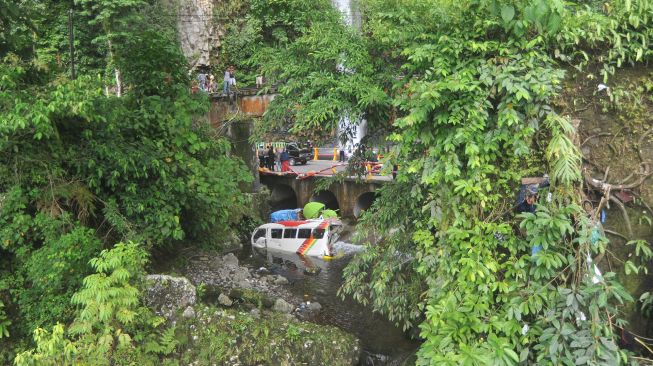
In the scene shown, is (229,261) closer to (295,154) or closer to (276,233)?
(276,233)

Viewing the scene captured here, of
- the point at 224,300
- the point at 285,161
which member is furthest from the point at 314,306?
the point at 285,161

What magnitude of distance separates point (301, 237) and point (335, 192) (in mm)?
5147

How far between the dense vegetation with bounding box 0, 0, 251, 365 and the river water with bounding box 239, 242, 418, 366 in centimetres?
354

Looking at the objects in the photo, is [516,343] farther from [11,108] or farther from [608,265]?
[11,108]

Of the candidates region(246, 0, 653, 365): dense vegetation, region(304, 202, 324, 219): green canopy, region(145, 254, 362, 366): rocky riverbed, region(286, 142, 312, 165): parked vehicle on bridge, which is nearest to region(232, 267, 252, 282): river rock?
region(145, 254, 362, 366): rocky riverbed

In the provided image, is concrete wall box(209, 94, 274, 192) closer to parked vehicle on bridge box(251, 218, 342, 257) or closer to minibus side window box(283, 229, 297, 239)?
parked vehicle on bridge box(251, 218, 342, 257)

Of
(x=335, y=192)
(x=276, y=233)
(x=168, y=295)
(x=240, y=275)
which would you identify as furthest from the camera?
(x=335, y=192)

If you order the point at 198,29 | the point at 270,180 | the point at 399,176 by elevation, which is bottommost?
the point at 270,180

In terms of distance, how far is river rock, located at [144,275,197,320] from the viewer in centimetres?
810

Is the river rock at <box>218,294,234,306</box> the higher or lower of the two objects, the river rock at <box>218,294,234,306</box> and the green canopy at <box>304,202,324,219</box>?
the higher

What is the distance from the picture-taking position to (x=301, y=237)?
17.8 meters

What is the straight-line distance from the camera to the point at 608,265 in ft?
17.3

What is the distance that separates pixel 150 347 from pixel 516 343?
5106 millimetres

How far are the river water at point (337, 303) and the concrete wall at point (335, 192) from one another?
3.58 metres
